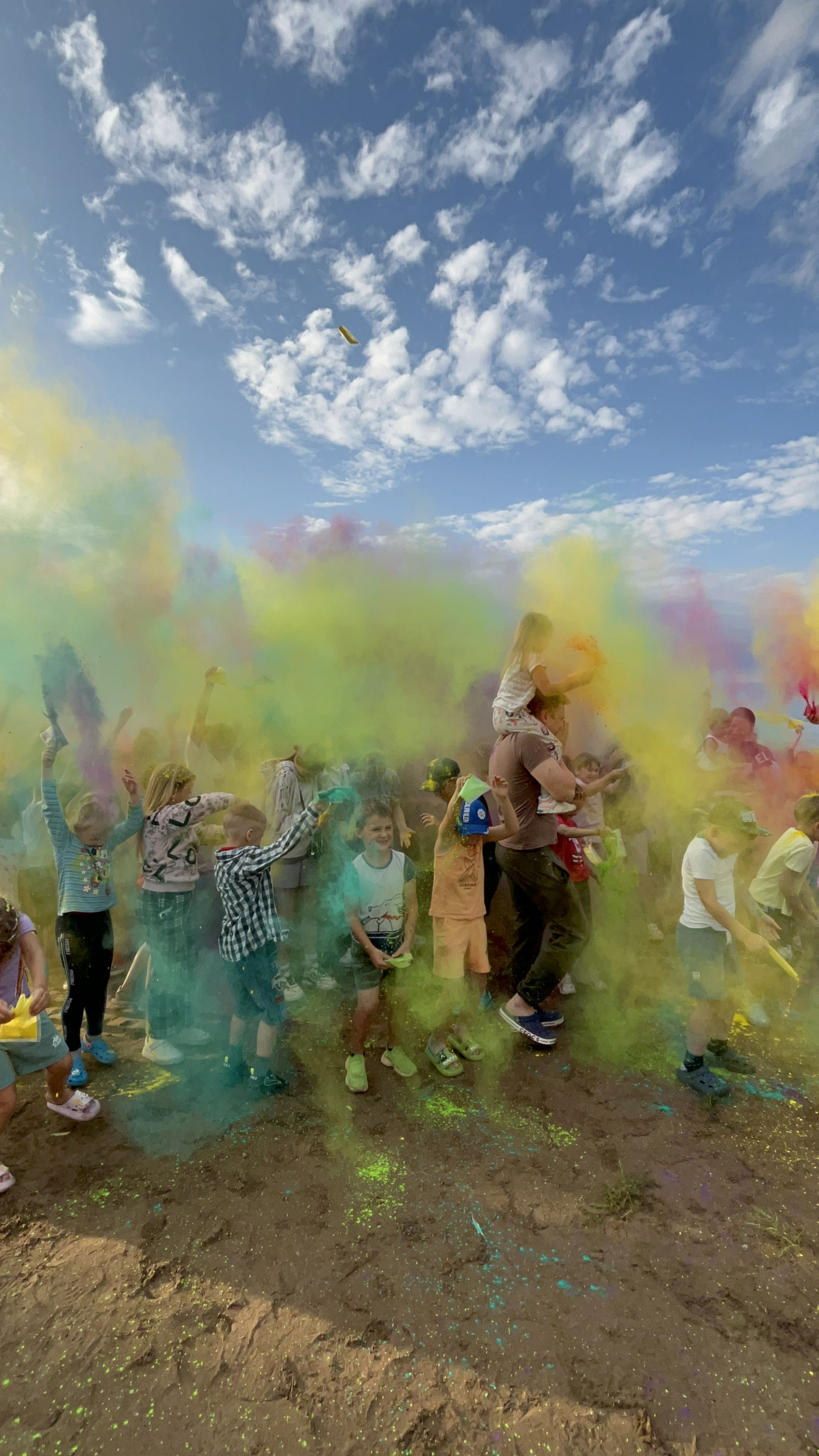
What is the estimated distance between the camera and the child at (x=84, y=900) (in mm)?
3352

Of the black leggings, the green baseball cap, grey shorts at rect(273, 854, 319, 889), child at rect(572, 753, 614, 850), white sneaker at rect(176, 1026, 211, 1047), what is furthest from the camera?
child at rect(572, 753, 614, 850)

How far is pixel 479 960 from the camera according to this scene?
356cm

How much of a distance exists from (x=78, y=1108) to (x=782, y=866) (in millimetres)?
4610

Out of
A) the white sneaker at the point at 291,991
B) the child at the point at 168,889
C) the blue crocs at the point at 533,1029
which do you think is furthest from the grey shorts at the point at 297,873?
the blue crocs at the point at 533,1029

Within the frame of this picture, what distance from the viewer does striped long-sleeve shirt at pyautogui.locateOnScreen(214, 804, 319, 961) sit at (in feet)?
10.1

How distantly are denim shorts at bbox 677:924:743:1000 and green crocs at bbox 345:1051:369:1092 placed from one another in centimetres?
179

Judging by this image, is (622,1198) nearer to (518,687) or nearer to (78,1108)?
(518,687)

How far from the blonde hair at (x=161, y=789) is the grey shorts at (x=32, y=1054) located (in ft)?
3.17

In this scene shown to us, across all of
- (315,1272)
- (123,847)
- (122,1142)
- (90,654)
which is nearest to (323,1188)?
(315,1272)

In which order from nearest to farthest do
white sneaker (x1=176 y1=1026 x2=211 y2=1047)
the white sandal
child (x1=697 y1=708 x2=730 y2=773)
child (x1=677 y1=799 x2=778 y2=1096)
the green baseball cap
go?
1. the white sandal
2. child (x1=677 y1=799 x2=778 y2=1096)
3. the green baseball cap
4. white sneaker (x1=176 y1=1026 x2=211 y2=1047)
5. child (x1=697 y1=708 x2=730 y2=773)

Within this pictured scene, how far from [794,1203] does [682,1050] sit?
43.5 inches

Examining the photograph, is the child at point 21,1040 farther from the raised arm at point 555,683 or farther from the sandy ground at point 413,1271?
the raised arm at point 555,683

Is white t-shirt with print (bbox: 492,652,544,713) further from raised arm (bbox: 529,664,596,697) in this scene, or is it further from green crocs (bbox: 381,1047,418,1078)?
green crocs (bbox: 381,1047,418,1078)

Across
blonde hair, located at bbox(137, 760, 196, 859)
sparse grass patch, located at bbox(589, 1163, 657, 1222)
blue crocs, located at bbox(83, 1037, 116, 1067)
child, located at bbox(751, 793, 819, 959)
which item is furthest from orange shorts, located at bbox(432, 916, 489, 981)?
child, located at bbox(751, 793, 819, 959)
